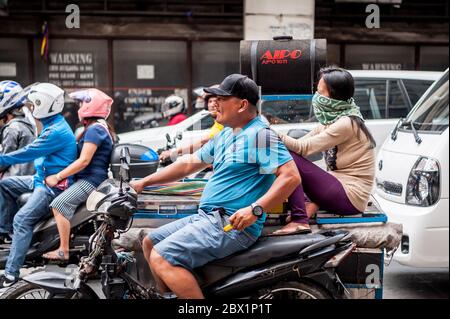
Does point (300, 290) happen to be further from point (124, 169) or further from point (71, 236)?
point (71, 236)

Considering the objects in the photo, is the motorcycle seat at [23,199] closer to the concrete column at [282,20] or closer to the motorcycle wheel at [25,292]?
the motorcycle wheel at [25,292]

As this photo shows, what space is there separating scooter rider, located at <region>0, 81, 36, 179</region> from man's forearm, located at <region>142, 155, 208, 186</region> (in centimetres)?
177

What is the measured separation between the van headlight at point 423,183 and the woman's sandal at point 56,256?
2.63 meters

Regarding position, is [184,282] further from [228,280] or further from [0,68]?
[0,68]

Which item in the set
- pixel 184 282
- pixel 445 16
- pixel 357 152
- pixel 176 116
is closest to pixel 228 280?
pixel 184 282

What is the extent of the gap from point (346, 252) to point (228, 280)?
667 mm

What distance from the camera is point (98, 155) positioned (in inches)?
189

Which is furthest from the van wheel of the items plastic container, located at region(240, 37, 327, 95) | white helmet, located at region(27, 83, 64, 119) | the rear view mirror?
plastic container, located at region(240, 37, 327, 95)

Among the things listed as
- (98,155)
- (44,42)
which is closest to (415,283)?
(98,155)

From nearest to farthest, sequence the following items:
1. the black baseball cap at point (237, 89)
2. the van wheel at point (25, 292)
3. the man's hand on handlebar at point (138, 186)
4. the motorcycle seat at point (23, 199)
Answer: the black baseball cap at point (237, 89) < the van wheel at point (25, 292) < the man's hand on handlebar at point (138, 186) < the motorcycle seat at point (23, 199)

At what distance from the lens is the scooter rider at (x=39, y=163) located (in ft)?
15.2

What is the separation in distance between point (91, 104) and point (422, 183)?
8.36 ft

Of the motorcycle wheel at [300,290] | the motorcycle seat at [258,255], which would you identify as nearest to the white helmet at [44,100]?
the motorcycle seat at [258,255]
